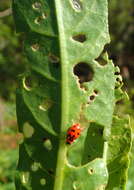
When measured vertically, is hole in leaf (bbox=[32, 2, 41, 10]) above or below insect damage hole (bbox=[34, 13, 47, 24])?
above

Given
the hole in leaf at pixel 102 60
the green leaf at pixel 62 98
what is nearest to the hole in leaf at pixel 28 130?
the green leaf at pixel 62 98

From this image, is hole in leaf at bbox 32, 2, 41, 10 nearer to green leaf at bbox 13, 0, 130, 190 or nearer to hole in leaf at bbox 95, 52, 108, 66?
green leaf at bbox 13, 0, 130, 190

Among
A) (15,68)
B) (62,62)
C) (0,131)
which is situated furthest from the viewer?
(15,68)

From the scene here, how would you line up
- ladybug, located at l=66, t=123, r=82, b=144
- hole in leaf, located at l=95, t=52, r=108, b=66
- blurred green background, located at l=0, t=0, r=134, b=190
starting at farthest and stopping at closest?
blurred green background, located at l=0, t=0, r=134, b=190
hole in leaf, located at l=95, t=52, r=108, b=66
ladybug, located at l=66, t=123, r=82, b=144

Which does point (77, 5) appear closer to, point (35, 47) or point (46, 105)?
point (35, 47)

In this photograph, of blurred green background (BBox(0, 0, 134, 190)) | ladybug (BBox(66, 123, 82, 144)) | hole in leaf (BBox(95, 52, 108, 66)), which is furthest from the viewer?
blurred green background (BBox(0, 0, 134, 190))

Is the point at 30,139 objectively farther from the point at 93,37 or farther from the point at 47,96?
the point at 93,37

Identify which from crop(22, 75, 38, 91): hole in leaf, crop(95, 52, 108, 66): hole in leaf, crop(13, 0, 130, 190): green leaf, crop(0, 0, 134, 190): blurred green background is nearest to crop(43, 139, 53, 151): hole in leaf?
crop(13, 0, 130, 190): green leaf

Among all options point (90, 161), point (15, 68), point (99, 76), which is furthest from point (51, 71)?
point (15, 68)
